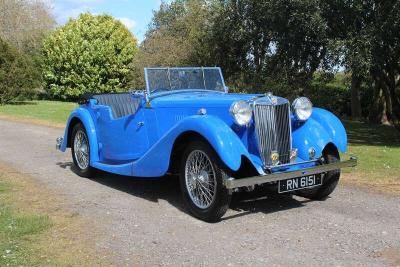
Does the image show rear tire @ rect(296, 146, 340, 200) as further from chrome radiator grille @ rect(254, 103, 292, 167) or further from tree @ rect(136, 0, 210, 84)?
tree @ rect(136, 0, 210, 84)

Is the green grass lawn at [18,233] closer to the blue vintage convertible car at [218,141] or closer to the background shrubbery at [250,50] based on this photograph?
the blue vintage convertible car at [218,141]

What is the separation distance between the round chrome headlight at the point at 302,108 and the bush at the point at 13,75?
899 inches

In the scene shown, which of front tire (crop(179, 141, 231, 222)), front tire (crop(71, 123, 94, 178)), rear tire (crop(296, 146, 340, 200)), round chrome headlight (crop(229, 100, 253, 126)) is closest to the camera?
front tire (crop(179, 141, 231, 222))

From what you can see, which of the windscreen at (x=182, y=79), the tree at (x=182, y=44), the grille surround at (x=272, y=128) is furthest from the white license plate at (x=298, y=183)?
the tree at (x=182, y=44)

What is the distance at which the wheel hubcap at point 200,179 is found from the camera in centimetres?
553

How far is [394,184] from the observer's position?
7336 mm

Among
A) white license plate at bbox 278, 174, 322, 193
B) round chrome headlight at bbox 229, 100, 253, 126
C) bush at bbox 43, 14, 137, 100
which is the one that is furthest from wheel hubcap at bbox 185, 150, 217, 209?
bush at bbox 43, 14, 137, 100

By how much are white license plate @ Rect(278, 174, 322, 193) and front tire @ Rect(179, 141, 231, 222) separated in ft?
2.18

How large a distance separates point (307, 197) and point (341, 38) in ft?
25.5

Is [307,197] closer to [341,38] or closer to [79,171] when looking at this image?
[79,171]

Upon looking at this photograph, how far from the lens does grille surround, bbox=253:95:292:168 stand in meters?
5.77

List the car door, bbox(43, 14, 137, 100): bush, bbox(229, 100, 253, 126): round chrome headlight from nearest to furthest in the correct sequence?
bbox(229, 100, 253, 126): round chrome headlight < the car door < bbox(43, 14, 137, 100): bush

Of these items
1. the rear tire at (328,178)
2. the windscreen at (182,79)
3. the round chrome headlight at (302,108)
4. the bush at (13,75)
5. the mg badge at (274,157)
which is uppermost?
the bush at (13,75)

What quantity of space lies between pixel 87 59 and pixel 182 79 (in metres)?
24.9
